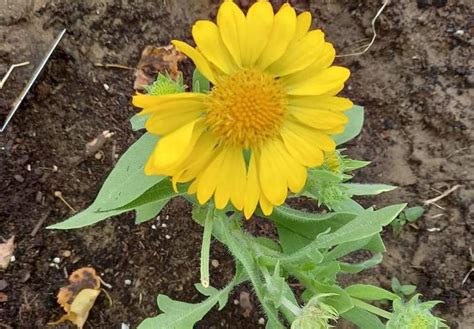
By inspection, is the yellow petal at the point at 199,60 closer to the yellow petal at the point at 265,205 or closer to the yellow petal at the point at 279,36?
the yellow petal at the point at 279,36

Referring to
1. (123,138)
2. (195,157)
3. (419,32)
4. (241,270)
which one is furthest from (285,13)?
(419,32)

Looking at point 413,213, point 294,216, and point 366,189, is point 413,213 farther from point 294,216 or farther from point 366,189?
point 294,216

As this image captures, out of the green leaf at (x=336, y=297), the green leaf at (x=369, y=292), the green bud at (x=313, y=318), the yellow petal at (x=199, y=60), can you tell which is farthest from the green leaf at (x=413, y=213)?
the yellow petal at (x=199, y=60)

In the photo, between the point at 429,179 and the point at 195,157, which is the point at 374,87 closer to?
the point at 429,179

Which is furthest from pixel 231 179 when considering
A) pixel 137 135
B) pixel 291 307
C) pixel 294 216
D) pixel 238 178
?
pixel 137 135

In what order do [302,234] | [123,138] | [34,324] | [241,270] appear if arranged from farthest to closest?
[123,138] < [34,324] < [302,234] < [241,270]

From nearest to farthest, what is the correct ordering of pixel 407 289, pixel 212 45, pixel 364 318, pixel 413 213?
1. pixel 212 45
2. pixel 364 318
3. pixel 407 289
4. pixel 413 213
